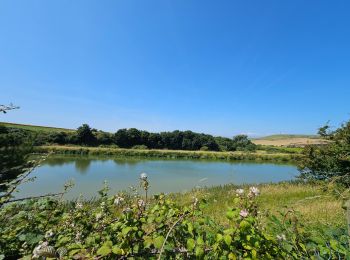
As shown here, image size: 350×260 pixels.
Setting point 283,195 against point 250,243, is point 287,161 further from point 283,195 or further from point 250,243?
point 250,243

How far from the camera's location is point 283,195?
497 inches

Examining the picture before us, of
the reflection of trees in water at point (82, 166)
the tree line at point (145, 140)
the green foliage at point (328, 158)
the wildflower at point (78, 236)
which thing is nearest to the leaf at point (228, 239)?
the wildflower at point (78, 236)

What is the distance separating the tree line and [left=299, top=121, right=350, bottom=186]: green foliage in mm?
57178

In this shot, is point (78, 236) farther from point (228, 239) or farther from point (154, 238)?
point (228, 239)

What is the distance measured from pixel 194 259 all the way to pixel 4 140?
1411 centimetres

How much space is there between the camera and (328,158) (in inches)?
479

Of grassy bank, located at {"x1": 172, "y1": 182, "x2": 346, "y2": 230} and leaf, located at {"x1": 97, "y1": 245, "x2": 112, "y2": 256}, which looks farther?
grassy bank, located at {"x1": 172, "y1": 182, "x2": 346, "y2": 230}

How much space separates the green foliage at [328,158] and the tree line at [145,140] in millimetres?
57178

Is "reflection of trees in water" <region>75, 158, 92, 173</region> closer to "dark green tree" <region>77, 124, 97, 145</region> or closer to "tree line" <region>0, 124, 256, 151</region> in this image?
"tree line" <region>0, 124, 256, 151</region>

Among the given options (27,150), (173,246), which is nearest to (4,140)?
(27,150)

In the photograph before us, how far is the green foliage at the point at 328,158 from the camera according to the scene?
11141mm

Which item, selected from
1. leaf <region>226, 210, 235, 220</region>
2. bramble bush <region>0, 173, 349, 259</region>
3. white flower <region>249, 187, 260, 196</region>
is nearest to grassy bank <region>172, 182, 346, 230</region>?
white flower <region>249, 187, 260, 196</region>

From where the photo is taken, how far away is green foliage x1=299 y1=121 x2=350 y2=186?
36.6ft

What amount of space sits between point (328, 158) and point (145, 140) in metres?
64.1
